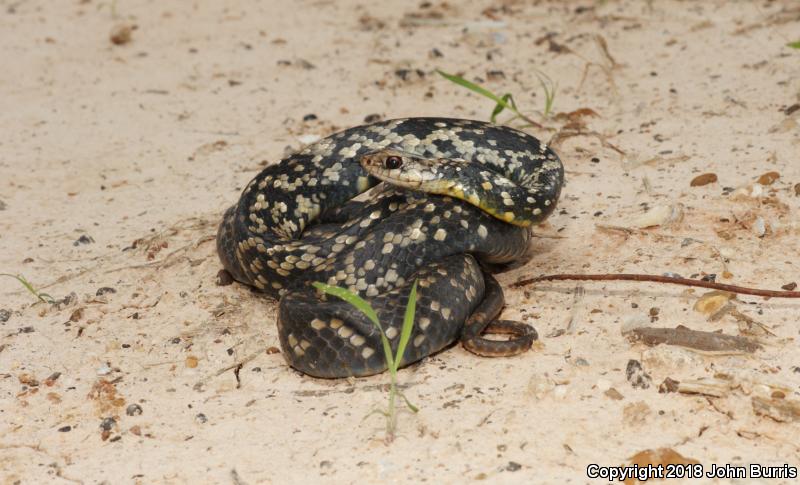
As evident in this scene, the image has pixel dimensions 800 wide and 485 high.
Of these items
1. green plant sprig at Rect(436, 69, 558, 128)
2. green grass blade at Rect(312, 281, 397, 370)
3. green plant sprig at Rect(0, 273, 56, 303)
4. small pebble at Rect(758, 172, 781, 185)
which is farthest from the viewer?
green plant sprig at Rect(436, 69, 558, 128)

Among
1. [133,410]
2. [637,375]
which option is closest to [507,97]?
[637,375]

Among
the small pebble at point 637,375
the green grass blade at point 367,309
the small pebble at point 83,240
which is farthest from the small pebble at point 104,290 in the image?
the small pebble at point 637,375

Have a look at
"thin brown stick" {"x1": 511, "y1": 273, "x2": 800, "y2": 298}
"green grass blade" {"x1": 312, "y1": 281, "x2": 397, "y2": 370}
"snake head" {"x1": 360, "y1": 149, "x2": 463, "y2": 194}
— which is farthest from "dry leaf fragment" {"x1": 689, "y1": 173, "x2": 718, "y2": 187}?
"green grass blade" {"x1": 312, "y1": 281, "x2": 397, "y2": 370}

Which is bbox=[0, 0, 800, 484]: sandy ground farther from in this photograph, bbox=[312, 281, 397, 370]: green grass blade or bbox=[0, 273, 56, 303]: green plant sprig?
bbox=[312, 281, 397, 370]: green grass blade

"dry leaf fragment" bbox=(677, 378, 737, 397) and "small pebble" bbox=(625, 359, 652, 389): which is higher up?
"dry leaf fragment" bbox=(677, 378, 737, 397)

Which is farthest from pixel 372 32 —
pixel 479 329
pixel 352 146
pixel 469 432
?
pixel 469 432

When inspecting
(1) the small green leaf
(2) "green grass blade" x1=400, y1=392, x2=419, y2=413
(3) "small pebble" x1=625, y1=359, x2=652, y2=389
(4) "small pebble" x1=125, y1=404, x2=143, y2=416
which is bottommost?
(4) "small pebble" x1=125, y1=404, x2=143, y2=416

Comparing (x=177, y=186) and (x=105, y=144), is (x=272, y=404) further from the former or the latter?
(x=105, y=144)

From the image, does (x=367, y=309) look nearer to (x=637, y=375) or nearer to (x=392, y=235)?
(x=392, y=235)
